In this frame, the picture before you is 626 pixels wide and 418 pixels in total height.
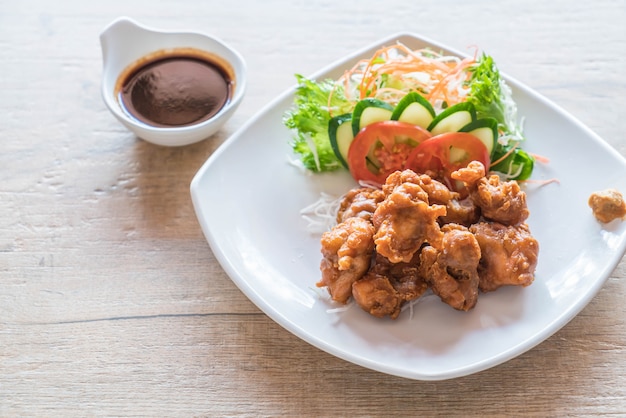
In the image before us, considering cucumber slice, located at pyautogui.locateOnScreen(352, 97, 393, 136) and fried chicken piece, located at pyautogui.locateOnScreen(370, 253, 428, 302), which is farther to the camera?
cucumber slice, located at pyautogui.locateOnScreen(352, 97, 393, 136)

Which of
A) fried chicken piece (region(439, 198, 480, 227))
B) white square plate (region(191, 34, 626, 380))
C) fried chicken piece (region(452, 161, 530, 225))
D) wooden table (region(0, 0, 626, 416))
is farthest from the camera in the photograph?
fried chicken piece (region(439, 198, 480, 227))

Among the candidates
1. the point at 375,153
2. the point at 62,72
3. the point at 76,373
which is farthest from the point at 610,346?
the point at 62,72

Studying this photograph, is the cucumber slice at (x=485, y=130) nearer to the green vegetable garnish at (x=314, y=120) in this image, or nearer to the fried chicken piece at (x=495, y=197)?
the fried chicken piece at (x=495, y=197)

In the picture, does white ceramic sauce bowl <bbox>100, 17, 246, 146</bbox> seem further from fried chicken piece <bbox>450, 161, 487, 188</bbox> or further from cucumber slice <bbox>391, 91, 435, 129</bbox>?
fried chicken piece <bbox>450, 161, 487, 188</bbox>

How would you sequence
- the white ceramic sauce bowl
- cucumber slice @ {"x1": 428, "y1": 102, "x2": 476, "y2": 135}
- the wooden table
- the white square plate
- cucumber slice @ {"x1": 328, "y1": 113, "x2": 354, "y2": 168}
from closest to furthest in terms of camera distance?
the white square plate < the wooden table < cucumber slice @ {"x1": 428, "y1": 102, "x2": 476, "y2": 135} < cucumber slice @ {"x1": 328, "y1": 113, "x2": 354, "y2": 168} < the white ceramic sauce bowl

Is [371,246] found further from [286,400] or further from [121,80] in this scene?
[121,80]

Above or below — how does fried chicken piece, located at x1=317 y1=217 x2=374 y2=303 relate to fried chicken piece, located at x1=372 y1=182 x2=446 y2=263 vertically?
below

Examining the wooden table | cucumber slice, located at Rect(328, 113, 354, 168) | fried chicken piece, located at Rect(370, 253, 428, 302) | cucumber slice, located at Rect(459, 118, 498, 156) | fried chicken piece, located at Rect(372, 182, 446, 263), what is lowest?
the wooden table

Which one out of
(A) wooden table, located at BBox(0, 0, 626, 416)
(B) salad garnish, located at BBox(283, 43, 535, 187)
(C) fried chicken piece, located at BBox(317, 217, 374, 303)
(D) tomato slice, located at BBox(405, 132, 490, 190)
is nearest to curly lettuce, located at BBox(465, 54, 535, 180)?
(B) salad garnish, located at BBox(283, 43, 535, 187)
